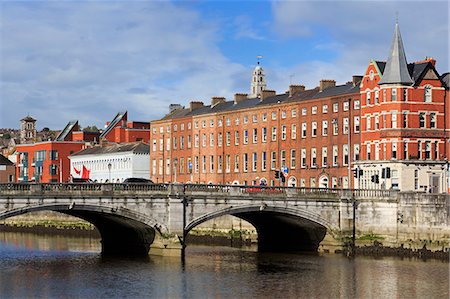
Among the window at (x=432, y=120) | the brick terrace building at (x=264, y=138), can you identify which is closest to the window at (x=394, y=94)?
the window at (x=432, y=120)

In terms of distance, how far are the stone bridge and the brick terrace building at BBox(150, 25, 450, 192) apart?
369 cm

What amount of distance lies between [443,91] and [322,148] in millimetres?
16917

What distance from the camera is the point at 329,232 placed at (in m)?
82.9

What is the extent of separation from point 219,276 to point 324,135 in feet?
144

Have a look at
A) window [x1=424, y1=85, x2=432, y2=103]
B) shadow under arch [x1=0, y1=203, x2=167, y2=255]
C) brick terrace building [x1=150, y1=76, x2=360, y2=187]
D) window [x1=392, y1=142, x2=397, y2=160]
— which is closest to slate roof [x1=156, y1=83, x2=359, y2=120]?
brick terrace building [x1=150, y1=76, x2=360, y2=187]

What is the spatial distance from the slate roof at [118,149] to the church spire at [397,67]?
56728 mm

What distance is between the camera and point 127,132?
161 metres

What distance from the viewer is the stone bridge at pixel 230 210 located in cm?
7206

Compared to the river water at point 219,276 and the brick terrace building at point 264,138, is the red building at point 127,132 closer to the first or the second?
the brick terrace building at point 264,138

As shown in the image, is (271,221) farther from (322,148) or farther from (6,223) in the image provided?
(6,223)

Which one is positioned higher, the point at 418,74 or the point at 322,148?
the point at 418,74

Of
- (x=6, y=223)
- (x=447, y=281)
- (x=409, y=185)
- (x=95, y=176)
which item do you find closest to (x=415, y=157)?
(x=409, y=185)

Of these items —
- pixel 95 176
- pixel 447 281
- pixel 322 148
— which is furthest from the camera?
pixel 95 176

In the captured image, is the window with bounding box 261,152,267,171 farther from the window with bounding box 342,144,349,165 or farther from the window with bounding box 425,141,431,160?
the window with bounding box 425,141,431,160
